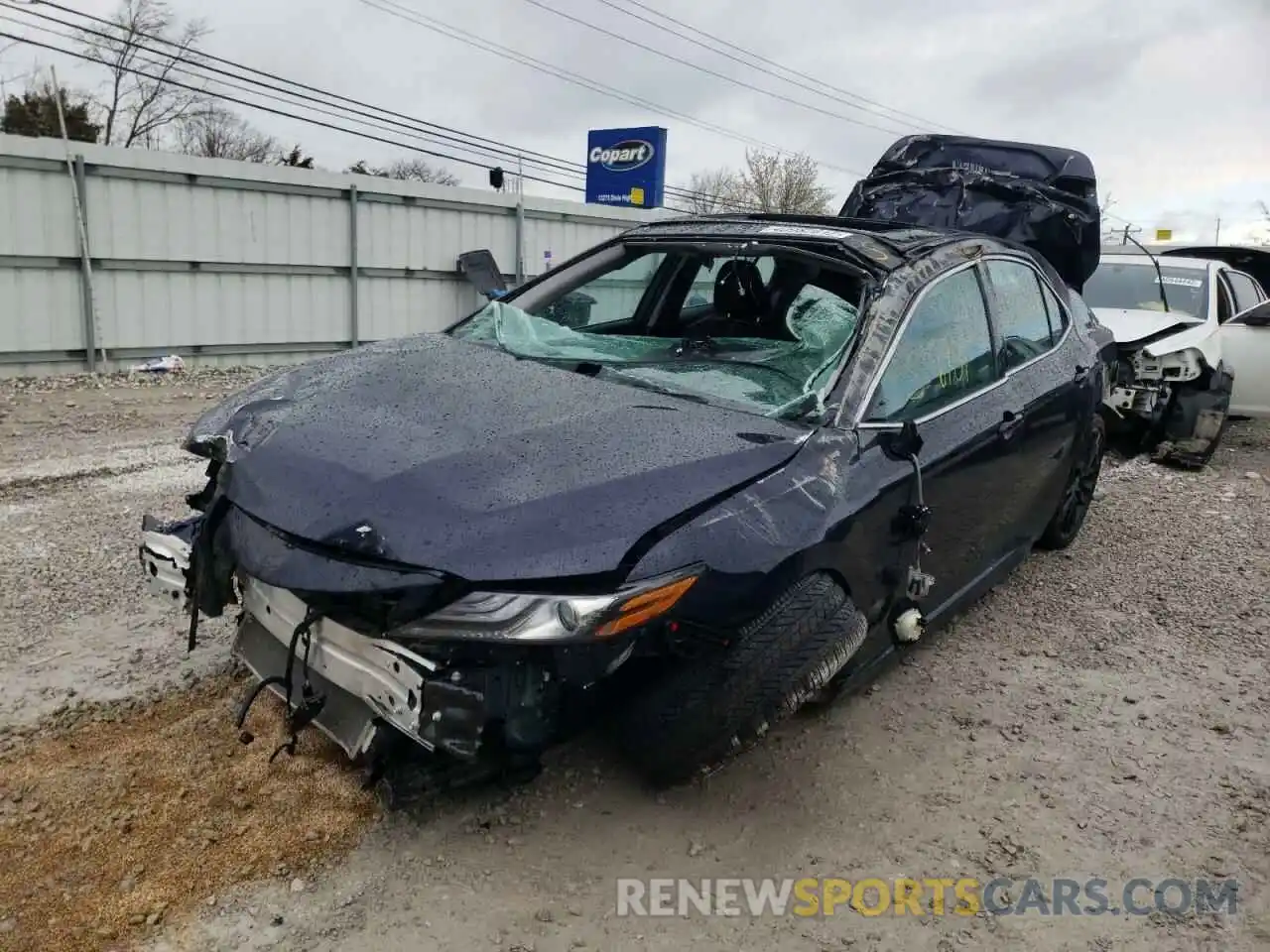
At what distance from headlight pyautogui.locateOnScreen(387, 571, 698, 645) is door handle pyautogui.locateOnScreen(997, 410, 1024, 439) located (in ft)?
6.55

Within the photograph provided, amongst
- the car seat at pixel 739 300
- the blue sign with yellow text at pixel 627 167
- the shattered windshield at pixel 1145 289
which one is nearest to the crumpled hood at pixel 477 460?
the car seat at pixel 739 300

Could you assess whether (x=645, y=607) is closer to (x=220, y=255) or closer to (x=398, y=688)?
(x=398, y=688)

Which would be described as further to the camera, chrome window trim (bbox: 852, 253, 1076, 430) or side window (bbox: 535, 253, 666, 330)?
side window (bbox: 535, 253, 666, 330)

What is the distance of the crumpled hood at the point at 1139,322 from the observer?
281 inches

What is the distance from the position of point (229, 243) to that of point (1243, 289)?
1044 centimetres

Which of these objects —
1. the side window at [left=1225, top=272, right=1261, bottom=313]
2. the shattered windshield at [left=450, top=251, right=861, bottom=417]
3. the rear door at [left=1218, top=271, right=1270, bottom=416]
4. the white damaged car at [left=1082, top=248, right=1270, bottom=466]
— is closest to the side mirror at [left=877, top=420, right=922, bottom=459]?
the shattered windshield at [left=450, top=251, right=861, bottom=417]

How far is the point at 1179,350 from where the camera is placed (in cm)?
717

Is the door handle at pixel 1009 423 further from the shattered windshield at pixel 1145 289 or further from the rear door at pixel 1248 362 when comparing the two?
the rear door at pixel 1248 362

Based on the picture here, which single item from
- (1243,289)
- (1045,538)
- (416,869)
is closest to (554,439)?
(416,869)

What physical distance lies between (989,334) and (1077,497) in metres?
1.75

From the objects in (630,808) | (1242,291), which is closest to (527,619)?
(630,808)

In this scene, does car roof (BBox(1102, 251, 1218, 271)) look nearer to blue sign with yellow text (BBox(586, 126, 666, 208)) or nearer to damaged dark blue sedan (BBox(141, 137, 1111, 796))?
damaged dark blue sedan (BBox(141, 137, 1111, 796))

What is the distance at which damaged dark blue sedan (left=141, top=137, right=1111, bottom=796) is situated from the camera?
2.23 metres

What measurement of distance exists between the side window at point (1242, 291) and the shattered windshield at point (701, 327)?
6805 millimetres
